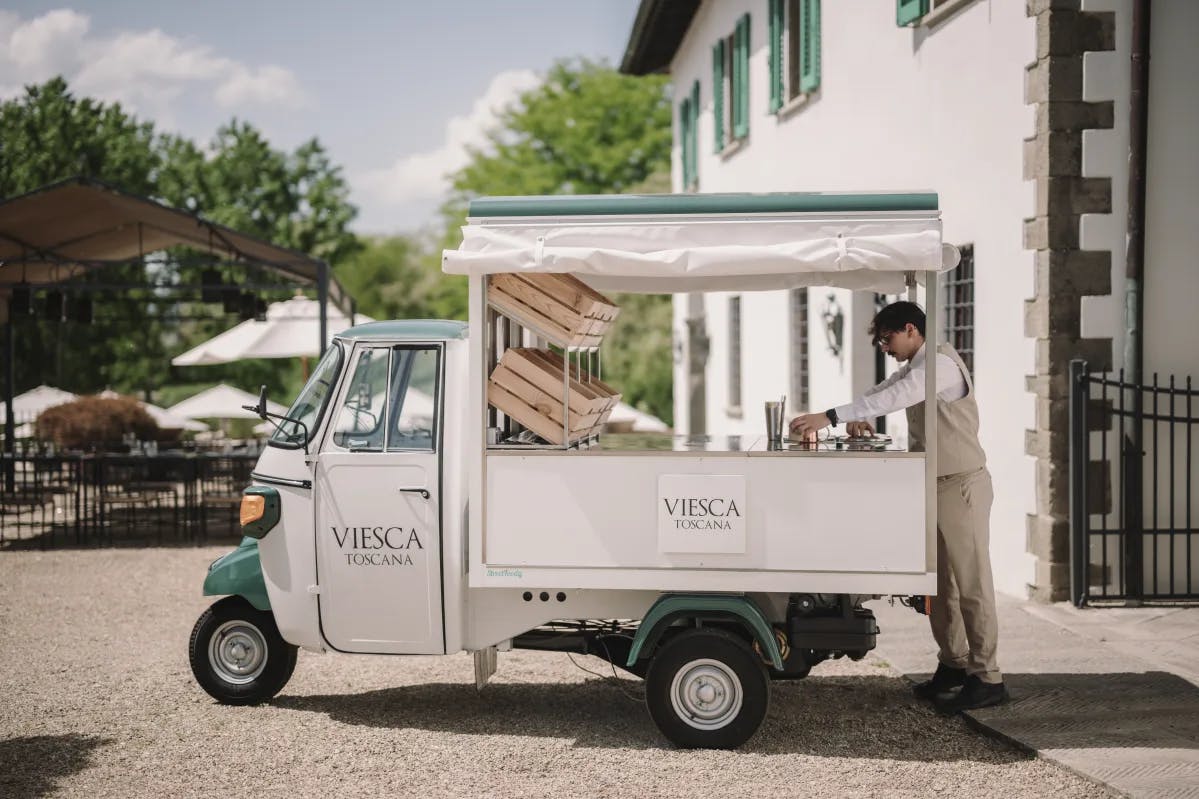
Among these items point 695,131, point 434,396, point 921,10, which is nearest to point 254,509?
point 434,396

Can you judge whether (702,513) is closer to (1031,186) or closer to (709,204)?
(709,204)

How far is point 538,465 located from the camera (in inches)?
256

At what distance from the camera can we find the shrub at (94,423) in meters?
23.3

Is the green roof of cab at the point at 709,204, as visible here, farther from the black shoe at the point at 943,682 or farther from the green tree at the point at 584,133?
the green tree at the point at 584,133

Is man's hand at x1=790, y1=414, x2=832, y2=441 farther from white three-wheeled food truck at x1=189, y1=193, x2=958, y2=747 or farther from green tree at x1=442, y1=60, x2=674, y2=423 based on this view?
green tree at x1=442, y1=60, x2=674, y2=423

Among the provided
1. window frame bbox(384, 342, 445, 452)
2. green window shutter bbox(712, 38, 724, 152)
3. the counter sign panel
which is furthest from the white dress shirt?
green window shutter bbox(712, 38, 724, 152)

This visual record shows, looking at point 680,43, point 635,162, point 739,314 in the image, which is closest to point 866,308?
point 739,314

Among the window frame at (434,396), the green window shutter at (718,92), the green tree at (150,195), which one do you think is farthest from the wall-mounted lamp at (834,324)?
the green tree at (150,195)

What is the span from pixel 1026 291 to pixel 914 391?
3.94 m

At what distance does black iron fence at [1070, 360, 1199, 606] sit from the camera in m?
9.59

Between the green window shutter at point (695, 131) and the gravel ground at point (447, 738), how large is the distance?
16.3 meters

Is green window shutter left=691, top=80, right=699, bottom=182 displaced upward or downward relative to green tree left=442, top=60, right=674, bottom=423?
downward

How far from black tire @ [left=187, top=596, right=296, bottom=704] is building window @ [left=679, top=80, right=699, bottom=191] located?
17408mm

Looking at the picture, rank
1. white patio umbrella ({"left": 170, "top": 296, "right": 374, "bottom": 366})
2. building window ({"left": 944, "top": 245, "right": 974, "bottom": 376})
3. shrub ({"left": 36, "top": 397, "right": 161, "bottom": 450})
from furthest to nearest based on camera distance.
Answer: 1. shrub ({"left": 36, "top": 397, "right": 161, "bottom": 450})
2. white patio umbrella ({"left": 170, "top": 296, "right": 374, "bottom": 366})
3. building window ({"left": 944, "top": 245, "right": 974, "bottom": 376})
